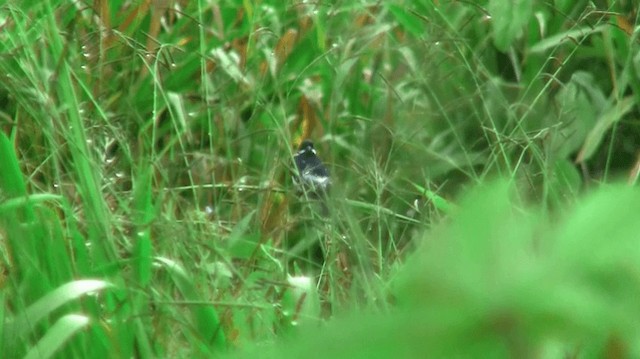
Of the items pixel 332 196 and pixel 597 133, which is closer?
pixel 332 196

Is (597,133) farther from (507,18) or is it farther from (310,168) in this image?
(310,168)

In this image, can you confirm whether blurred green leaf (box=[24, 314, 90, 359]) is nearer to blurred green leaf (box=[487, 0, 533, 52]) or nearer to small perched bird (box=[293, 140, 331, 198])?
small perched bird (box=[293, 140, 331, 198])

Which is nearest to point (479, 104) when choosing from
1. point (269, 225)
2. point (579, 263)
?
point (269, 225)

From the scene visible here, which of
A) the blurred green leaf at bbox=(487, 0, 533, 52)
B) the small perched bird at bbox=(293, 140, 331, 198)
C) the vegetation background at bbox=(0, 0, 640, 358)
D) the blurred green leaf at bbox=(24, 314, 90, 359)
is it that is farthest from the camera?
the blurred green leaf at bbox=(487, 0, 533, 52)

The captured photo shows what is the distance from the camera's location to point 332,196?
100 cm

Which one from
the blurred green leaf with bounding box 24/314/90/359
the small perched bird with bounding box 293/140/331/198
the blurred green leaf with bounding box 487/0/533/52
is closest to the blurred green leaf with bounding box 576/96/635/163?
the blurred green leaf with bounding box 487/0/533/52

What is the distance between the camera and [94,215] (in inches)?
60.7

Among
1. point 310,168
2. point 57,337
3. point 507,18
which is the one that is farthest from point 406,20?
point 57,337

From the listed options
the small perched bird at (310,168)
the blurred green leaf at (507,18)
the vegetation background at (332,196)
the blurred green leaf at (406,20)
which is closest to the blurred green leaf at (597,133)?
the vegetation background at (332,196)

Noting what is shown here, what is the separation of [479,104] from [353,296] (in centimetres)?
110

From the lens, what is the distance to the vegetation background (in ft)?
0.96

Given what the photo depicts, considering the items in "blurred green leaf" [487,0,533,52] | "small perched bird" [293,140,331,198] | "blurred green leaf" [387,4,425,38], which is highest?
"blurred green leaf" [487,0,533,52]

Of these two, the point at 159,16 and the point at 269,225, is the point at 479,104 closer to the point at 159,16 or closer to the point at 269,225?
the point at 269,225

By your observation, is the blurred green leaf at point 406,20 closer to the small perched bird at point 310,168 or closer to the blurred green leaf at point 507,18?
the blurred green leaf at point 507,18
